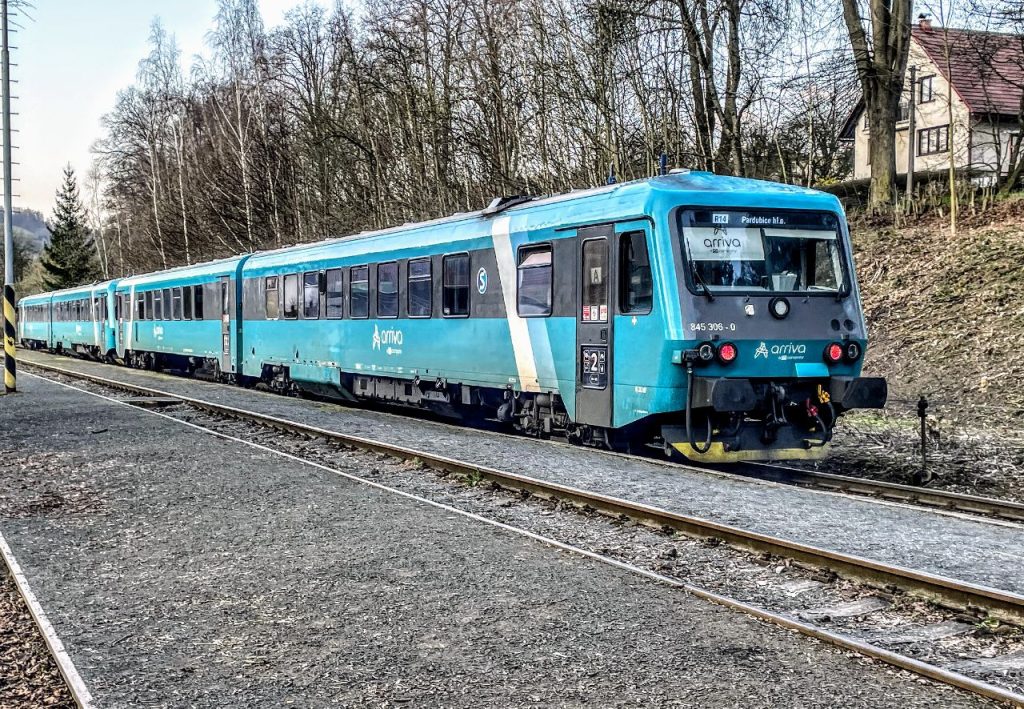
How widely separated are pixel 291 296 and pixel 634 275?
10.7 m

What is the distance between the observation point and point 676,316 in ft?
33.9

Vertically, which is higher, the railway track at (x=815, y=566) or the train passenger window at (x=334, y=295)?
the train passenger window at (x=334, y=295)

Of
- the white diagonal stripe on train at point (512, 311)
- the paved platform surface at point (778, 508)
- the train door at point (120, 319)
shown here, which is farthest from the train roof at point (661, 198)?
the train door at point (120, 319)

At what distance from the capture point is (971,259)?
1919 cm

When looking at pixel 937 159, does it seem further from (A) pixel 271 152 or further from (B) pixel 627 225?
(B) pixel 627 225

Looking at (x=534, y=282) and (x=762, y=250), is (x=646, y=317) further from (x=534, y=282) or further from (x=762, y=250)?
(x=534, y=282)

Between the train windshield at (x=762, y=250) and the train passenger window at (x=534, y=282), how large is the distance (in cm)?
215

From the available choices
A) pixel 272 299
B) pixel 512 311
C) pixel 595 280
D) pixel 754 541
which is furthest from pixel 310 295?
pixel 754 541

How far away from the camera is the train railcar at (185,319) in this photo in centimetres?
2356

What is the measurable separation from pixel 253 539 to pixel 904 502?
5.79 m

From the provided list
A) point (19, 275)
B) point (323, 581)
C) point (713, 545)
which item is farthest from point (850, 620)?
point (19, 275)

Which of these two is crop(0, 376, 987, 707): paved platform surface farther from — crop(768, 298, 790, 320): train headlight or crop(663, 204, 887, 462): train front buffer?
crop(768, 298, 790, 320): train headlight

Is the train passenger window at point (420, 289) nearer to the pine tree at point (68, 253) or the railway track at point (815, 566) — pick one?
the railway track at point (815, 566)

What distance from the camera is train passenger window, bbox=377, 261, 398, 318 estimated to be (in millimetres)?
16047
